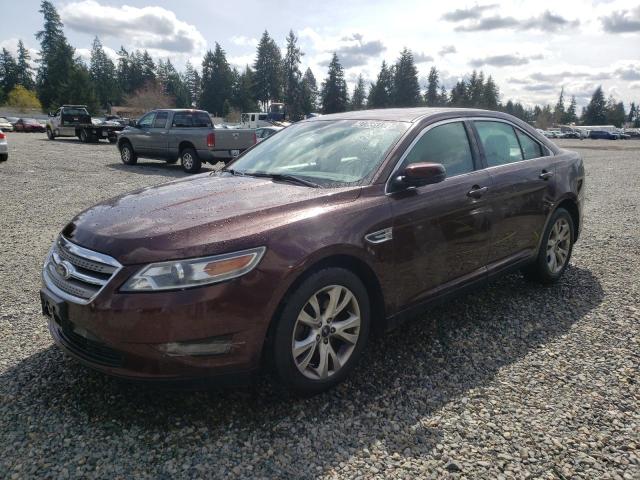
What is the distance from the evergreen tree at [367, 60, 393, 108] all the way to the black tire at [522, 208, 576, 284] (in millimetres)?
90126

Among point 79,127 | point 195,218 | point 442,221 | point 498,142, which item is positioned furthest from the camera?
point 79,127

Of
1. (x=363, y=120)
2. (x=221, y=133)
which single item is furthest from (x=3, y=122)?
(x=363, y=120)

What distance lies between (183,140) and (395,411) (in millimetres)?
13118

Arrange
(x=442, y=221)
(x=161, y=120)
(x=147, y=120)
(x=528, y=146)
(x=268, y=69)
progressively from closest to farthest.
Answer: (x=442, y=221), (x=528, y=146), (x=161, y=120), (x=147, y=120), (x=268, y=69)

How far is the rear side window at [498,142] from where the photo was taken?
3.97 m

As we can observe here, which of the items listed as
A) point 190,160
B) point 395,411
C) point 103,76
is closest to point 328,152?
point 395,411

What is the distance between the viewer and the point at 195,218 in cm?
265

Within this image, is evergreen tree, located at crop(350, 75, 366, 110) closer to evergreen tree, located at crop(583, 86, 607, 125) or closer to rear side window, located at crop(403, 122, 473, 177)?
evergreen tree, located at crop(583, 86, 607, 125)

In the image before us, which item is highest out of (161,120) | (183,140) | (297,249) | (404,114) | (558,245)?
(161,120)

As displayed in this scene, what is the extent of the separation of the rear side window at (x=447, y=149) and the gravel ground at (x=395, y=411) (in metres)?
1.22

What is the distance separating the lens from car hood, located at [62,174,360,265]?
7.91 ft

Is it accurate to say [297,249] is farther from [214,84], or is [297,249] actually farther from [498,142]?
[214,84]

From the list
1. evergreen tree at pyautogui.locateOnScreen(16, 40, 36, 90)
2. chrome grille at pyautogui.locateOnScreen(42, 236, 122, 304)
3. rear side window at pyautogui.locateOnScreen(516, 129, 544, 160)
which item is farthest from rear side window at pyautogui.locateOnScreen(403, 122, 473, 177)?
evergreen tree at pyautogui.locateOnScreen(16, 40, 36, 90)

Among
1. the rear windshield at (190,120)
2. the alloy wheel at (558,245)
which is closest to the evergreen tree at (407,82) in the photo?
the rear windshield at (190,120)
